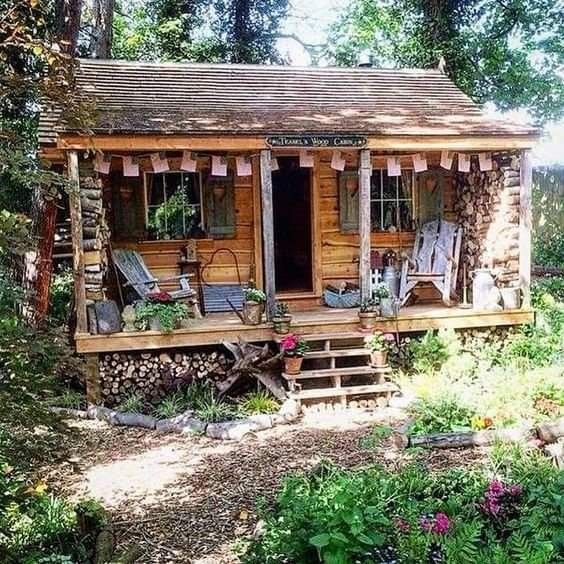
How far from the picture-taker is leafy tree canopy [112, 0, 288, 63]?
1549cm

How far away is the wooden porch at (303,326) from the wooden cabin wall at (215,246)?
2.34 ft

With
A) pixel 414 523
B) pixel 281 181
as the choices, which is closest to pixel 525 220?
pixel 281 181

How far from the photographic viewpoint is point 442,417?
5.48 metres

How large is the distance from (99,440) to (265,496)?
2083 millimetres

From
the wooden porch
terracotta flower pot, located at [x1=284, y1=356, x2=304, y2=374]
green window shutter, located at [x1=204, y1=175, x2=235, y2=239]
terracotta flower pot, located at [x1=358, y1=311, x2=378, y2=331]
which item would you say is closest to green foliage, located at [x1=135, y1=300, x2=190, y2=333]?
the wooden porch

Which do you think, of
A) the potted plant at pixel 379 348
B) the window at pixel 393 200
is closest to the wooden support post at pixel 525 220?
the window at pixel 393 200

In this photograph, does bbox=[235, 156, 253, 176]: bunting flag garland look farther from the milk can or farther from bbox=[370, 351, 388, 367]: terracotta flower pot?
the milk can

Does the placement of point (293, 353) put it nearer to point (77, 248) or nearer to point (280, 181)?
point (77, 248)

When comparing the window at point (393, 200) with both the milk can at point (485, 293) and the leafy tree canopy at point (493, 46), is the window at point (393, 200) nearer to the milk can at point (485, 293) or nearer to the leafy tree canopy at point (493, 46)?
the milk can at point (485, 293)

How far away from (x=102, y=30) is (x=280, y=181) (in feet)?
17.6

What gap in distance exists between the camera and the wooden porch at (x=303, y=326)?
6.97 m

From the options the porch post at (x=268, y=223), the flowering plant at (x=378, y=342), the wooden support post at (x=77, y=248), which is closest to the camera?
the wooden support post at (x=77, y=248)

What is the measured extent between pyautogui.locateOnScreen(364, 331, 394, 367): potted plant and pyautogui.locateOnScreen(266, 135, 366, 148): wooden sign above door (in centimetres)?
219

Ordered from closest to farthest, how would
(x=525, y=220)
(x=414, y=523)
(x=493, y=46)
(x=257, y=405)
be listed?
(x=414, y=523), (x=257, y=405), (x=525, y=220), (x=493, y=46)
